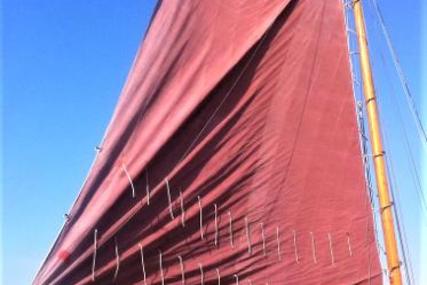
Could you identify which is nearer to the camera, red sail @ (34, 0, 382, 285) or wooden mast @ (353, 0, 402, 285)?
red sail @ (34, 0, 382, 285)

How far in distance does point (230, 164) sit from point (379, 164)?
1323 mm

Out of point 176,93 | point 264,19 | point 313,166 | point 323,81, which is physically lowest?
point 313,166

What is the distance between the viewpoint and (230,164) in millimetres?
6254

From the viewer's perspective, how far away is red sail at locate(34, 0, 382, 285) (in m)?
5.66

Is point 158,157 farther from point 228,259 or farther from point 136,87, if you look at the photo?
point 228,259

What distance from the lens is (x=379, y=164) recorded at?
6.34 m

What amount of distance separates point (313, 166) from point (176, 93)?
150 centimetres

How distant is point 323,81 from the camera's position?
275 inches

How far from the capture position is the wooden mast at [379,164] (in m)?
6.20

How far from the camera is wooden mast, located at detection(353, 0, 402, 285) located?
620 centimetres

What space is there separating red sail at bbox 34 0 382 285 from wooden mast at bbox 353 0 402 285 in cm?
40

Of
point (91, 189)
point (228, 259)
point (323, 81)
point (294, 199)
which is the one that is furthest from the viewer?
point (323, 81)

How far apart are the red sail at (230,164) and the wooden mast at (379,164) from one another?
1.31 feet

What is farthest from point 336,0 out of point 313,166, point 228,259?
point 228,259
